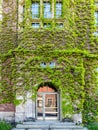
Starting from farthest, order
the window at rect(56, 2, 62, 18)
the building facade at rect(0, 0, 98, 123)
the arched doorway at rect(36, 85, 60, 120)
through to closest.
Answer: the window at rect(56, 2, 62, 18)
the arched doorway at rect(36, 85, 60, 120)
the building facade at rect(0, 0, 98, 123)

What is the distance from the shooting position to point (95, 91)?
15633 mm

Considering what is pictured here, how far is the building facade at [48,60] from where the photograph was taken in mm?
14766

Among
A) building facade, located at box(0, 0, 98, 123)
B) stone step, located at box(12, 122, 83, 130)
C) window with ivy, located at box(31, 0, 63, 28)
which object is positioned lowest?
stone step, located at box(12, 122, 83, 130)

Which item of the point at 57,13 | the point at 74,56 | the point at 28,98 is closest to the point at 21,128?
the point at 28,98

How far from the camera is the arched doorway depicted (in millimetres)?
15266

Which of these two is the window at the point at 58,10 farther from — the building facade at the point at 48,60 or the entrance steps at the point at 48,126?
the entrance steps at the point at 48,126

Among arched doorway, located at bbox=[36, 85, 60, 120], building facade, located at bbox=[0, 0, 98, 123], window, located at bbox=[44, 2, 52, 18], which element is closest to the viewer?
building facade, located at bbox=[0, 0, 98, 123]

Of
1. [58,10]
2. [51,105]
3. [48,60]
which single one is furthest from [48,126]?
[58,10]

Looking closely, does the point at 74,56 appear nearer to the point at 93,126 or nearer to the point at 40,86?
the point at 40,86

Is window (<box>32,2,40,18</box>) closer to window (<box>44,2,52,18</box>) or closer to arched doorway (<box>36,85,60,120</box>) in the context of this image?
window (<box>44,2,52,18</box>)

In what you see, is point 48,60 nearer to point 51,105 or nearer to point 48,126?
point 51,105

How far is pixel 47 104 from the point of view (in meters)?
15.5

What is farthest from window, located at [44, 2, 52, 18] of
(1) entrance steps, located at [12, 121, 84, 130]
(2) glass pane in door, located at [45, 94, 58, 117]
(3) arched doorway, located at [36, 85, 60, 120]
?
(1) entrance steps, located at [12, 121, 84, 130]

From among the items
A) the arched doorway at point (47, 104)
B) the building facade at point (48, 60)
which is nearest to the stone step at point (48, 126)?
the building facade at point (48, 60)
